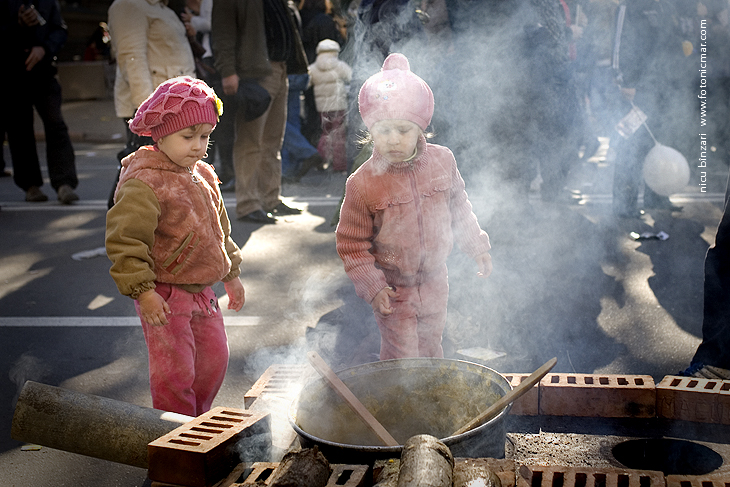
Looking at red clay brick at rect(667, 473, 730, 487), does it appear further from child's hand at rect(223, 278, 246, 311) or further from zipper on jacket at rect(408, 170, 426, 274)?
child's hand at rect(223, 278, 246, 311)

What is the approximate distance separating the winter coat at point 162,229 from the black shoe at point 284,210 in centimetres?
454

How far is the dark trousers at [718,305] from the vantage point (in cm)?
320

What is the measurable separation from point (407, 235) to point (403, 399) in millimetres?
Result: 671

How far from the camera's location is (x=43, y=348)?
13.4 ft

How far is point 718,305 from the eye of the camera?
325 centimetres

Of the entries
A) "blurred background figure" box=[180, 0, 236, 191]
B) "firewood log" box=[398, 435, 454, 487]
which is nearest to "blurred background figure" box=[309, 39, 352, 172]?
"blurred background figure" box=[180, 0, 236, 191]

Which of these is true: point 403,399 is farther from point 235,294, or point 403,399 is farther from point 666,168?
point 666,168

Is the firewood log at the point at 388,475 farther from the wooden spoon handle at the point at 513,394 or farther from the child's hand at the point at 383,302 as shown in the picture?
the child's hand at the point at 383,302

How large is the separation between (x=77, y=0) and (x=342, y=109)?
62.7 feet

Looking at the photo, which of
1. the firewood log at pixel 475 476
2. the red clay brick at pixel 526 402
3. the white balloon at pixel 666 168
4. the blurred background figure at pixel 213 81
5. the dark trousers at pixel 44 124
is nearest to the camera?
the firewood log at pixel 475 476

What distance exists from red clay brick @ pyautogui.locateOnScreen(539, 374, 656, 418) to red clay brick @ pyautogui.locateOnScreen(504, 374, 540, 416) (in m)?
0.02

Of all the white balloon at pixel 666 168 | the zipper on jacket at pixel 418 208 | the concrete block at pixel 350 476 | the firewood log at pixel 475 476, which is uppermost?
the zipper on jacket at pixel 418 208

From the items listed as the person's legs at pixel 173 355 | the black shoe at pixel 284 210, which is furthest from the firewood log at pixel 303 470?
the black shoe at pixel 284 210

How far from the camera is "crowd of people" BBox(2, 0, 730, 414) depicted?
2719 mm
